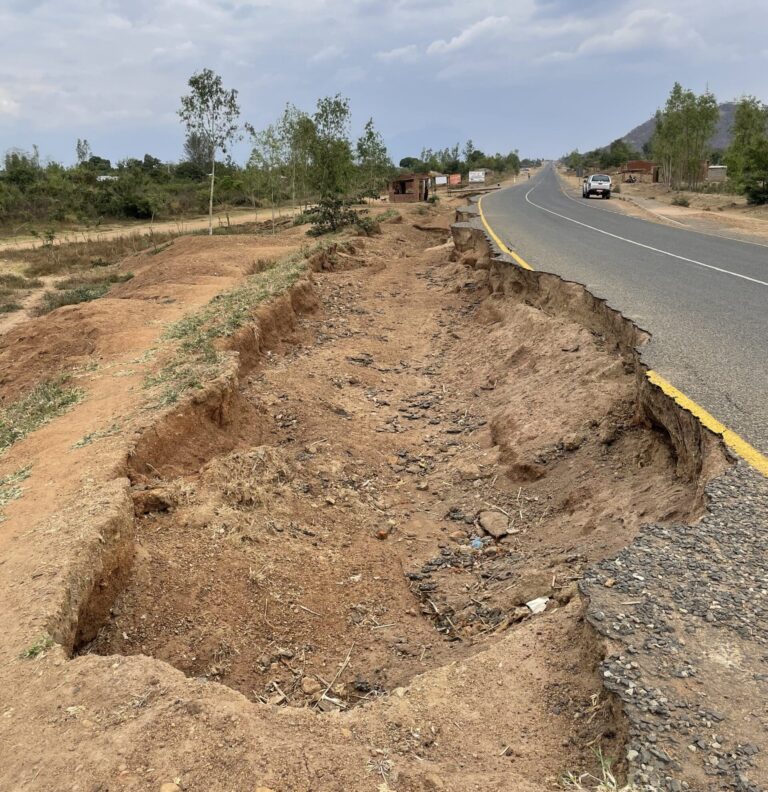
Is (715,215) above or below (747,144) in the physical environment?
below

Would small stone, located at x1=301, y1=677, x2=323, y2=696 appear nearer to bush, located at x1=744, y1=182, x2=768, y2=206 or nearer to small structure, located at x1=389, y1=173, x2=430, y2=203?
bush, located at x1=744, y1=182, x2=768, y2=206

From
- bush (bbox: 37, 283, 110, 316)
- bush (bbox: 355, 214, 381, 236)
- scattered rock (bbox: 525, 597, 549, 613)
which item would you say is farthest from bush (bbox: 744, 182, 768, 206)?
scattered rock (bbox: 525, 597, 549, 613)

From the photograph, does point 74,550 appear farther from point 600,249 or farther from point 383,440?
point 600,249

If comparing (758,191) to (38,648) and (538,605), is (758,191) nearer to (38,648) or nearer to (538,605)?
(538,605)

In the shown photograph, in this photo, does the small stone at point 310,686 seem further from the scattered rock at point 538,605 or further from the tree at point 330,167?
the tree at point 330,167

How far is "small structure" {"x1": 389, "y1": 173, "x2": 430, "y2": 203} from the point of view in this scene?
42.9 meters

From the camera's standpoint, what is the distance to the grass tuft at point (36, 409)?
6330 mm

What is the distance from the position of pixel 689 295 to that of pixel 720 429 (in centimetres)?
493

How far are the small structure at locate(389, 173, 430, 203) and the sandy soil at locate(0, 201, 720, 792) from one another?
35419 mm

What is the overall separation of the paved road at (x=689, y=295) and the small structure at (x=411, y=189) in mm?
26506

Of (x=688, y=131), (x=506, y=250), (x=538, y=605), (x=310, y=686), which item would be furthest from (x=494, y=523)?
(x=688, y=131)

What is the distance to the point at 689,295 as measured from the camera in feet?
27.5

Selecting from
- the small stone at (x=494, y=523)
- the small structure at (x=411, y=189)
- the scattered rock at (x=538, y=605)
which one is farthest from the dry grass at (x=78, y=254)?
the scattered rock at (x=538, y=605)

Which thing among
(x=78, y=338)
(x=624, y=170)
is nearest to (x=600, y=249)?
(x=78, y=338)
